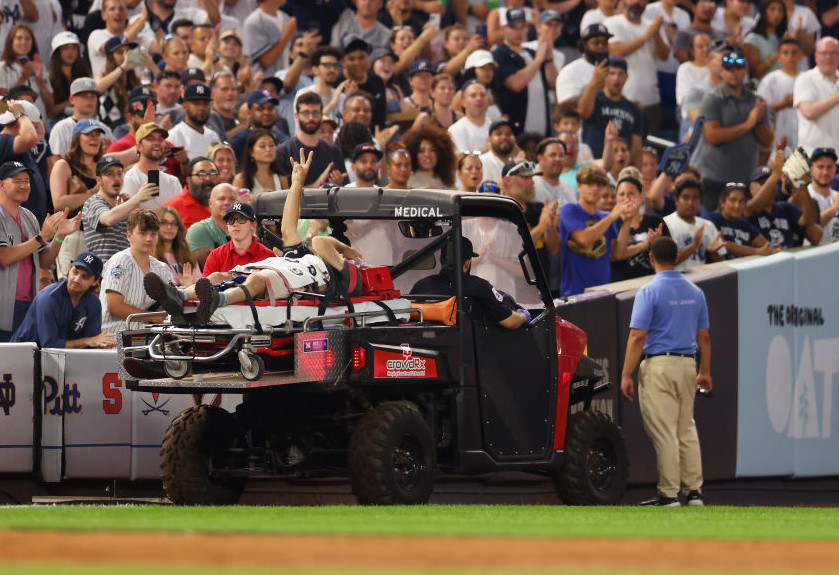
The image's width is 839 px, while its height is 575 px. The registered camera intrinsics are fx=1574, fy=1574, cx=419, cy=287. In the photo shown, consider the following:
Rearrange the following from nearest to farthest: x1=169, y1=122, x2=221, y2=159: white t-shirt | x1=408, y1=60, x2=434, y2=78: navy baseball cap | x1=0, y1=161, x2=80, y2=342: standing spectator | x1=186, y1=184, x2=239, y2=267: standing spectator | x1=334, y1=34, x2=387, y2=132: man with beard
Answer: x1=0, y1=161, x2=80, y2=342: standing spectator < x1=186, y1=184, x2=239, y2=267: standing spectator < x1=169, y1=122, x2=221, y2=159: white t-shirt < x1=334, y1=34, x2=387, y2=132: man with beard < x1=408, y1=60, x2=434, y2=78: navy baseball cap

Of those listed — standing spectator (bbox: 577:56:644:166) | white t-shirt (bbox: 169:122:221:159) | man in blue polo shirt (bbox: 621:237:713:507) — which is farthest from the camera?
standing spectator (bbox: 577:56:644:166)

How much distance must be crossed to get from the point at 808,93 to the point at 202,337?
43.3ft

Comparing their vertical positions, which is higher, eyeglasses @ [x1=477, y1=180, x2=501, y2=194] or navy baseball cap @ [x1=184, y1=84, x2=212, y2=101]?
navy baseball cap @ [x1=184, y1=84, x2=212, y2=101]

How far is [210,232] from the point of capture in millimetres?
14219

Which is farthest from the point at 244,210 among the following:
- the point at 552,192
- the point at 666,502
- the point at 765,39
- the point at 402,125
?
the point at 765,39

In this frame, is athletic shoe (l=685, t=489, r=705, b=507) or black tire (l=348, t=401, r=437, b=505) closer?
black tire (l=348, t=401, r=437, b=505)

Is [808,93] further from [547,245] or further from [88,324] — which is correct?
[88,324]

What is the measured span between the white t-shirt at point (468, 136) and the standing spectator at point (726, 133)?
3242mm

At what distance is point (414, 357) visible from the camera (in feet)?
35.4

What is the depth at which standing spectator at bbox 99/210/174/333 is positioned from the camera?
12734mm

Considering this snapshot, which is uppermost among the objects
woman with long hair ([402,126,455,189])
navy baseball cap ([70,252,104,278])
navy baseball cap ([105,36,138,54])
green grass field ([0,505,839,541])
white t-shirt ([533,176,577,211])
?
navy baseball cap ([105,36,138,54])

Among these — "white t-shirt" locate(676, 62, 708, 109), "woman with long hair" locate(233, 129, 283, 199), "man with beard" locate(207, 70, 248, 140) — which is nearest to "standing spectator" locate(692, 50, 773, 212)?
"white t-shirt" locate(676, 62, 708, 109)

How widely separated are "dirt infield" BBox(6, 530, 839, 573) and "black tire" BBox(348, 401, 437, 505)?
6.96 ft

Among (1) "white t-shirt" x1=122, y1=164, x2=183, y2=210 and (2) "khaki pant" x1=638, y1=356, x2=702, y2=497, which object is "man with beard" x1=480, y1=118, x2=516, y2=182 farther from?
(2) "khaki pant" x1=638, y1=356, x2=702, y2=497
